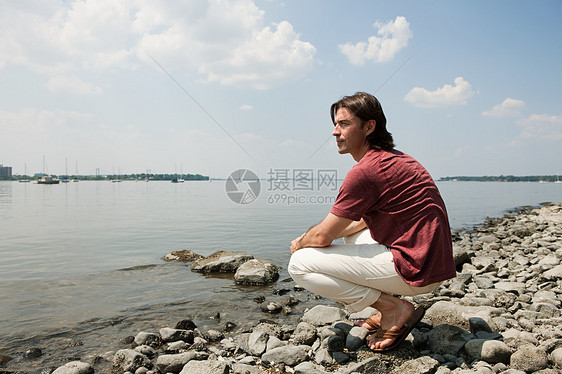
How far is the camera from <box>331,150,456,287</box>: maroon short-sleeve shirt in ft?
9.41

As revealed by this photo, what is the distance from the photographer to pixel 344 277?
3168 millimetres

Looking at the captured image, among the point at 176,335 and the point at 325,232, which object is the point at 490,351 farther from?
the point at 176,335

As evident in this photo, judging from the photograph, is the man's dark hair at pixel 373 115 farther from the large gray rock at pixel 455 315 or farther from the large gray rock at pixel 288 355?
the large gray rock at pixel 288 355

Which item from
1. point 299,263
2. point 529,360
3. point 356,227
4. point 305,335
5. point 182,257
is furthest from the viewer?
point 182,257

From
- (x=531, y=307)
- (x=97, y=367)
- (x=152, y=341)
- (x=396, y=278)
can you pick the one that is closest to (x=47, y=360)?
(x=97, y=367)

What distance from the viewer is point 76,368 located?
11.6ft

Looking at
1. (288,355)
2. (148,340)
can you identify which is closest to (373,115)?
(288,355)

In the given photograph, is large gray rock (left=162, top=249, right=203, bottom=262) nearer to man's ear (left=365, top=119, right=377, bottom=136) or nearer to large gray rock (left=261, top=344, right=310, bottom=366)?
large gray rock (left=261, top=344, right=310, bottom=366)

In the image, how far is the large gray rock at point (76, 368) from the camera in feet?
11.4

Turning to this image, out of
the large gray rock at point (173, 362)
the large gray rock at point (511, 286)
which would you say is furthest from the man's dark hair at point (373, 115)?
the large gray rock at point (511, 286)

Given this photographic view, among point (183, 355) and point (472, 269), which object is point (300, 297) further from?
point (472, 269)

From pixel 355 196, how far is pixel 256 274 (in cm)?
460

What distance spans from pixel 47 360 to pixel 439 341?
162 inches

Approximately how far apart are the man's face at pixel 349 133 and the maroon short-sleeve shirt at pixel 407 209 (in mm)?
364
